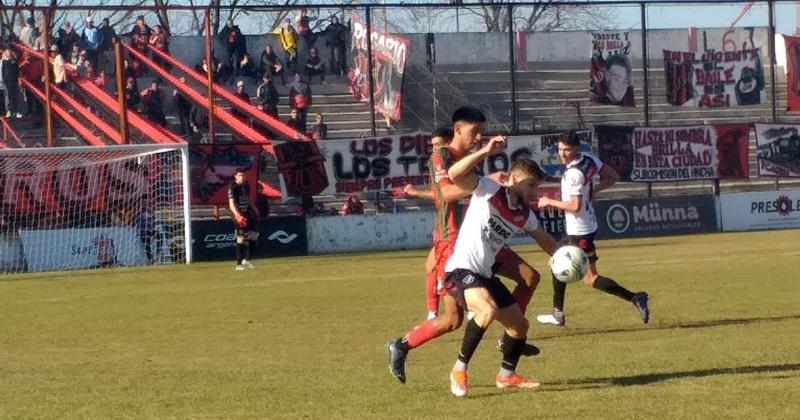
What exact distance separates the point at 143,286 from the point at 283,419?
41.7ft

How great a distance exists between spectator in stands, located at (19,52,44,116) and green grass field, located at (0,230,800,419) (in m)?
11.4

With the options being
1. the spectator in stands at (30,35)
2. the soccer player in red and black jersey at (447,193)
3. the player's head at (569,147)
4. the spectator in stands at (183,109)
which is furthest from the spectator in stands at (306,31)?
the soccer player in red and black jersey at (447,193)

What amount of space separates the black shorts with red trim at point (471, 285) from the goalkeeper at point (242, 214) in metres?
14.8

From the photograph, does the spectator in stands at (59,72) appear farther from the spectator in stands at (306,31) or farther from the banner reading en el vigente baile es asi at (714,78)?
the banner reading en el vigente baile es asi at (714,78)

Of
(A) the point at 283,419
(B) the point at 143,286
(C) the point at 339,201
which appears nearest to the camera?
(A) the point at 283,419

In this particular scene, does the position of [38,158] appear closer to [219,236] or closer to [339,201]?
[219,236]

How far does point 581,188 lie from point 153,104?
21.1m

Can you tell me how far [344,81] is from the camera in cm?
3650

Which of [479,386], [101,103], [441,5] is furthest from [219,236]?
[479,386]

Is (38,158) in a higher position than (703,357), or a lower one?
higher

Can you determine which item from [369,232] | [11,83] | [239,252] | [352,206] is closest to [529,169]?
[239,252]

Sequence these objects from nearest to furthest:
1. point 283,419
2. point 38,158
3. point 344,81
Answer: point 283,419
point 38,158
point 344,81

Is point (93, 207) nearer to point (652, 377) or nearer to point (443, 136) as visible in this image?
point (443, 136)

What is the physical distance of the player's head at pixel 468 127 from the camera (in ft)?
30.1
